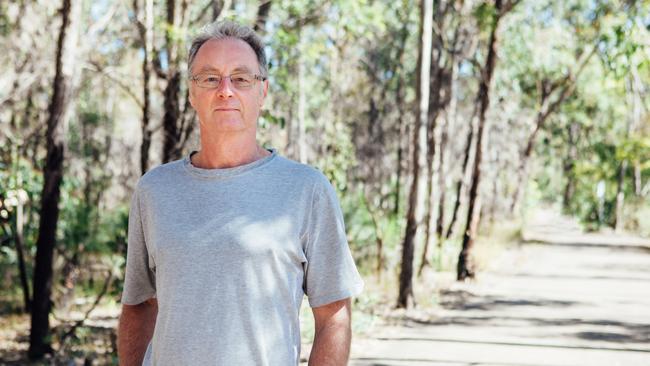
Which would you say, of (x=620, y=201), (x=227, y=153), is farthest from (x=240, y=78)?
(x=620, y=201)

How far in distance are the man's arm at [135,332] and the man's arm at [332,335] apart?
1.72ft

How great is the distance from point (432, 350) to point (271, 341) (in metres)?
7.65

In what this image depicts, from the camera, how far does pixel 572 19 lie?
32.0 meters

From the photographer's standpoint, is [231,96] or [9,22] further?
[9,22]

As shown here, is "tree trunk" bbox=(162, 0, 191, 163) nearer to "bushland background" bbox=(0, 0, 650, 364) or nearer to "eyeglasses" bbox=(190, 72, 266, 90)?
"bushland background" bbox=(0, 0, 650, 364)

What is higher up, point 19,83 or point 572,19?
point 572,19

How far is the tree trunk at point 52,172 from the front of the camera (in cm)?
993

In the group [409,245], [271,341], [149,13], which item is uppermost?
[149,13]

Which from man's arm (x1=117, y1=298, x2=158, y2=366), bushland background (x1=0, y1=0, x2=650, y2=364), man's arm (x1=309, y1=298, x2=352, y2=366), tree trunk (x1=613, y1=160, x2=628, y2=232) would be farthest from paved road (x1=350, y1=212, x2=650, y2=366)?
tree trunk (x1=613, y1=160, x2=628, y2=232)

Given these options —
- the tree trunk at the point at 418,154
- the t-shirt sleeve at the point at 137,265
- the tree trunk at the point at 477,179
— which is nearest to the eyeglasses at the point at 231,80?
the t-shirt sleeve at the point at 137,265

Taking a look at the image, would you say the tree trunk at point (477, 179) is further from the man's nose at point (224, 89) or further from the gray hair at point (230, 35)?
the man's nose at point (224, 89)

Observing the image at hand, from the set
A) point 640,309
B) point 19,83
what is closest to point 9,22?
point 19,83

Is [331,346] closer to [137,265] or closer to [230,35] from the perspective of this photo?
[137,265]

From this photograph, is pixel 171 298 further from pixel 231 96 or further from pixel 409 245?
pixel 409 245
